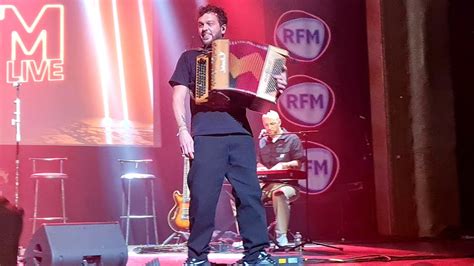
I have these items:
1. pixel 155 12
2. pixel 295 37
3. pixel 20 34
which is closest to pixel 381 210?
pixel 295 37

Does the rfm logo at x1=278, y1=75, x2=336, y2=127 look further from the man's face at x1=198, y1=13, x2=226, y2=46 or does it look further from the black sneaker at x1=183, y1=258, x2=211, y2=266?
the black sneaker at x1=183, y1=258, x2=211, y2=266

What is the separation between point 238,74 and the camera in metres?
4.09

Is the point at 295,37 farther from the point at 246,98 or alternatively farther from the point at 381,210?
the point at 246,98

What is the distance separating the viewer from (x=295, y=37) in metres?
8.41

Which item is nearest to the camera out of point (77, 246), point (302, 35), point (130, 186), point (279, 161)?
point (77, 246)

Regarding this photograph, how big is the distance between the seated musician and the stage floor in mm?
394

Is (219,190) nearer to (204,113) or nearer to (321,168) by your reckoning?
(204,113)

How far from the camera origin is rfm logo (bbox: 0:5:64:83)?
7.73 metres

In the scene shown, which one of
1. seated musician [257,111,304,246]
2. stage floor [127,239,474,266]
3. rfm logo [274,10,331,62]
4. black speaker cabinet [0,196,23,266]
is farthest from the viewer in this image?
rfm logo [274,10,331,62]

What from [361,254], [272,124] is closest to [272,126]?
[272,124]

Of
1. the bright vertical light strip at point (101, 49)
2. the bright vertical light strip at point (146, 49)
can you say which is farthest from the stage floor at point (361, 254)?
the bright vertical light strip at point (146, 49)

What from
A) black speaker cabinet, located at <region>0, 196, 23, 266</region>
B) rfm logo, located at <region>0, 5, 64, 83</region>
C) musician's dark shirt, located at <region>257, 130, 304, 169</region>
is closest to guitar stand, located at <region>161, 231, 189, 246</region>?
musician's dark shirt, located at <region>257, 130, 304, 169</region>

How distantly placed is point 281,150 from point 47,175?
2596mm

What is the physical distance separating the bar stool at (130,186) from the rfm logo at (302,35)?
2285 mm
